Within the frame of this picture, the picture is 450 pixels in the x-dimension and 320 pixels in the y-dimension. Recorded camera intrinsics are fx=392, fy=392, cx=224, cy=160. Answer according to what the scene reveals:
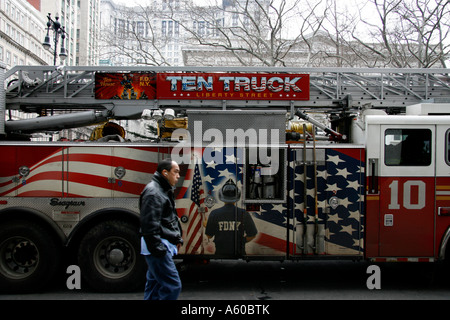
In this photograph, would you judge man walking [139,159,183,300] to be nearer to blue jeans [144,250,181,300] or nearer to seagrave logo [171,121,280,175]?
blue jeans [144,250,181,300]

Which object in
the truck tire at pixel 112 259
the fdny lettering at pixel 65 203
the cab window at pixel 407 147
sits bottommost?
the truck tire at pixel 112 259

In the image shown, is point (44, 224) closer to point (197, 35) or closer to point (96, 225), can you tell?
point (96, 225)

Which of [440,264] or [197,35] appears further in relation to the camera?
[197,35]

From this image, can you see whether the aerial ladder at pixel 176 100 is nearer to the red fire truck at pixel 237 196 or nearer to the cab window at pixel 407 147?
the red fire truck at pixel 237 196

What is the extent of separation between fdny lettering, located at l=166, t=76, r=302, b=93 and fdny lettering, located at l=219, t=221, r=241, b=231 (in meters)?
2.55

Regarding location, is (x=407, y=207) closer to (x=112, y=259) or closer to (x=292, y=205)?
(x=292, y=205)

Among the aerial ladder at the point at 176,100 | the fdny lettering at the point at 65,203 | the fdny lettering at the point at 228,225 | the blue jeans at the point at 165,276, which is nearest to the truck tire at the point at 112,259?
the fdny lettering at the point at 65,203

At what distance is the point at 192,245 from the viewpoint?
6.23m

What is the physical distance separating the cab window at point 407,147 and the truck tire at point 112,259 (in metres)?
4.23

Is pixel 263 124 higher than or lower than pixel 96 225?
higher

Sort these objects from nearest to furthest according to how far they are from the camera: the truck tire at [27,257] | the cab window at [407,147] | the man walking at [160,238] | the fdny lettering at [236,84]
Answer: the man walking at [160,238] → the truck tire at [27,257] → the cab window at [407,147] → the fdny lettering at [236,84]

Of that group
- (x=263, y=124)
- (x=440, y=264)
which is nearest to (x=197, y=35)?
(x=263, y=124)

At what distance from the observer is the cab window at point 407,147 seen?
20.5 feet

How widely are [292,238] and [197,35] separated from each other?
16.4 meters
